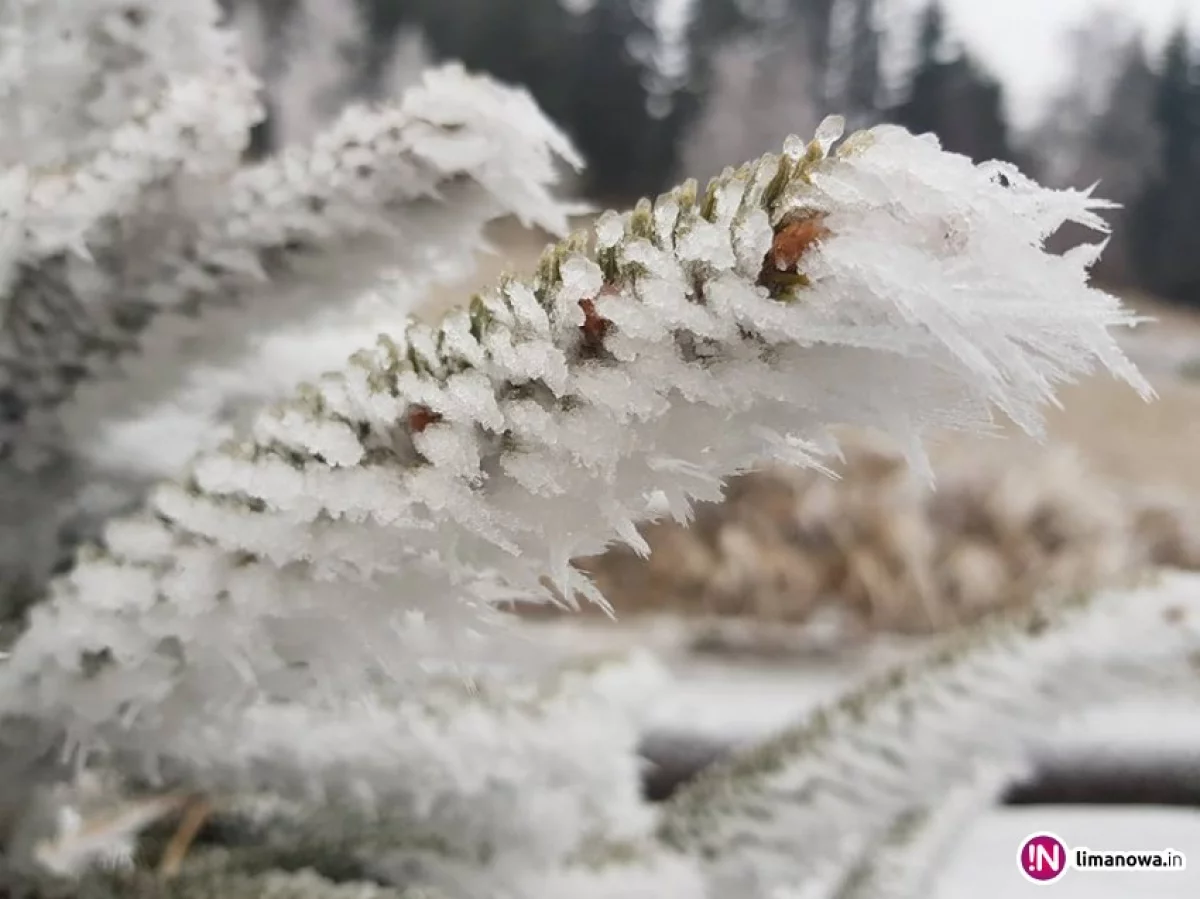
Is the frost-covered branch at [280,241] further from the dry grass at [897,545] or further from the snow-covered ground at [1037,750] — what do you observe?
the dry grass at [897,545]

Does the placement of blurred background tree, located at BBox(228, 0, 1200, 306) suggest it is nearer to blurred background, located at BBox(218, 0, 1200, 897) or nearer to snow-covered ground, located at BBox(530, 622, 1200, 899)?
blurred background, located at BBox(218, 0, 1200, 897)

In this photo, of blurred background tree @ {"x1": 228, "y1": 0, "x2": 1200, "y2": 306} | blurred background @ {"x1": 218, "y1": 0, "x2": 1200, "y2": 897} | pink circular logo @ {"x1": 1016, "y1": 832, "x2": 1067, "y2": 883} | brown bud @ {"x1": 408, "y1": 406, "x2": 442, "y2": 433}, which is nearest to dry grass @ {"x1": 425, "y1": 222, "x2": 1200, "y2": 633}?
blurred background @ {"x1": 218, "y1": 0, "x2": 1200, "y2": 897}

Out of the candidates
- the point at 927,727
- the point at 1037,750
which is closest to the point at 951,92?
the point at 1037,750

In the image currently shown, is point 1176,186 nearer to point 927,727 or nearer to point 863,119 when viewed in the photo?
point 863,119

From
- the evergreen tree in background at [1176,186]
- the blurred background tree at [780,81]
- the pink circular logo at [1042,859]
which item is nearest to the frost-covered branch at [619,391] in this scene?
the pink circular logo at [1042,859]

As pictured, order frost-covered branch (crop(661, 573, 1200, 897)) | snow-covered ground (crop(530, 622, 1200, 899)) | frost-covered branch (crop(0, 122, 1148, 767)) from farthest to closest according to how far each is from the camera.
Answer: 1. snow-covered ground (crop(530, 622, 1200, 899))
2. frost-covered branch (crop(661, 573, 1200, 897))
3. frost-covered branch (crop(0, 122, 1148, 767))

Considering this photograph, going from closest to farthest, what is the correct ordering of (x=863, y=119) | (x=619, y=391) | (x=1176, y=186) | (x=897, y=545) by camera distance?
(x=619, y=391) < (x=863, y=119) < (x=897, y=545) < (x=1176, y=186)
